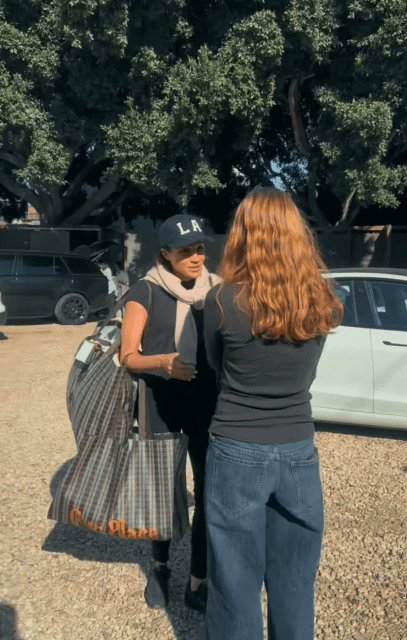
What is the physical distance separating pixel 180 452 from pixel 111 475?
307mm

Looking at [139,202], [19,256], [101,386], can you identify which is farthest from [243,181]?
[101,386]

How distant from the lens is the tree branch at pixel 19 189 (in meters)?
20.8

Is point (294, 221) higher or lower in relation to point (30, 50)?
lower

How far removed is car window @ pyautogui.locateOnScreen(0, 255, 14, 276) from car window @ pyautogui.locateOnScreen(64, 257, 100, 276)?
1.22 m

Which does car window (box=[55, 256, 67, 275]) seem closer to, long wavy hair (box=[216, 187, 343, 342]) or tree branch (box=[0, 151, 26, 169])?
tree branch (box=[0, 151, 26, 169])

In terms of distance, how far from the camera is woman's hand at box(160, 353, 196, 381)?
2619mm

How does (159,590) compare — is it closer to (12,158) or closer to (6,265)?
(6,265)

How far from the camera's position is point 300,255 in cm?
217

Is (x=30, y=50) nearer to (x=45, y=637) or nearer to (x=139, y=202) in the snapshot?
(x=139, y=202)

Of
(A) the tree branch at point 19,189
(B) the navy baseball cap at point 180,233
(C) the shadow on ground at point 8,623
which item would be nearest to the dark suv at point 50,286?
(A) the tree branch at point 19,189

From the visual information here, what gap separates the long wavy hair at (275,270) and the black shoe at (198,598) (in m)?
1.61

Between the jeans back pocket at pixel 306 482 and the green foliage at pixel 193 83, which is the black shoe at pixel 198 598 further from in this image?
the green foliage at pixel 193 83

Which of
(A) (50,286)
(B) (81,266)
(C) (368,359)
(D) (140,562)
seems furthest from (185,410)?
(B) (81,266)

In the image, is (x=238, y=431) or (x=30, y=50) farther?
(x=30, y=50)
